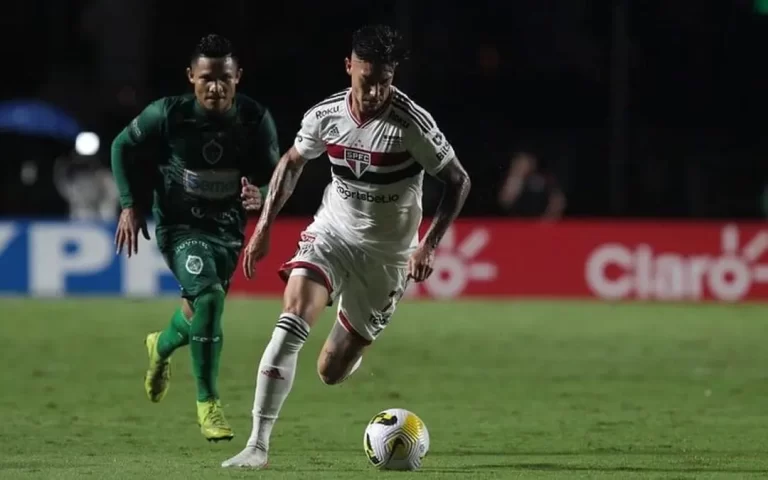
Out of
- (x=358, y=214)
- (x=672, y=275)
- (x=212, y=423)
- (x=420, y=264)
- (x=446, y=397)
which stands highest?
(x=358, y=214)

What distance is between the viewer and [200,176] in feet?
30.7

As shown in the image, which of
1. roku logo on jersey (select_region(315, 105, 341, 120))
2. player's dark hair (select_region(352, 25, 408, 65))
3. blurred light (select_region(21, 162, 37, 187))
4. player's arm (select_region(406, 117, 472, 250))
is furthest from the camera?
blurred light (select_region(21, 162, 37, 187))

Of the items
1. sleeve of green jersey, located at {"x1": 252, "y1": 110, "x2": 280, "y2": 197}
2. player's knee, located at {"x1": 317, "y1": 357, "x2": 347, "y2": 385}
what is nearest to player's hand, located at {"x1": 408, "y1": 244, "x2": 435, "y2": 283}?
player's knee, located at {"x1": 317, "y1": 357, "x2": 347, "y2": 385}

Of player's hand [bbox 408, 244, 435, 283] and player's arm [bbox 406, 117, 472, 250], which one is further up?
player's arm [bbox 406, 117, 472, 250]

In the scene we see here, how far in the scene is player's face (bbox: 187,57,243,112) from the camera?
29.3 ft

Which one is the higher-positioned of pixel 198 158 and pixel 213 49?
pixel 213 49

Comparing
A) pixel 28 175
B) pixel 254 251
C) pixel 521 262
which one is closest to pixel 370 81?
pixel 254 251

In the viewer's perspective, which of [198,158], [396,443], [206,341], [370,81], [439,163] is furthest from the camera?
[198,158]

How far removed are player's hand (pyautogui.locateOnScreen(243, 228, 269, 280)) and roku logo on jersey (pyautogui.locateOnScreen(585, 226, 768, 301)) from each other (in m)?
13.8

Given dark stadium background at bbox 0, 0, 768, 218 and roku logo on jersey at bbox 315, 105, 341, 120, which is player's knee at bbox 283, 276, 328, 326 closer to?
roku logo on jersey at bbox 315, 105, 341, 120

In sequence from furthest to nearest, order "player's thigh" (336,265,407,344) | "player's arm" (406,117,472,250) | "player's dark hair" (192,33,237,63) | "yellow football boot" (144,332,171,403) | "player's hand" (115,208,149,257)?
1. "yellow football boot" (144,332,171,403)
2. "player's hand" (115,208,149,257)
3. "player's dark hair" (192,33,237,63)
4. "player's thigh" (336,265,407,344)
5. "player's arm" (406,117,472,250)

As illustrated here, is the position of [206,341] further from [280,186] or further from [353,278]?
[280,186]

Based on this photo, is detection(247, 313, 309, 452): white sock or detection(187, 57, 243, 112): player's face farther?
detection(187, 57, 243, 112): player's face

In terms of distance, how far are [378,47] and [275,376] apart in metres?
1.70
